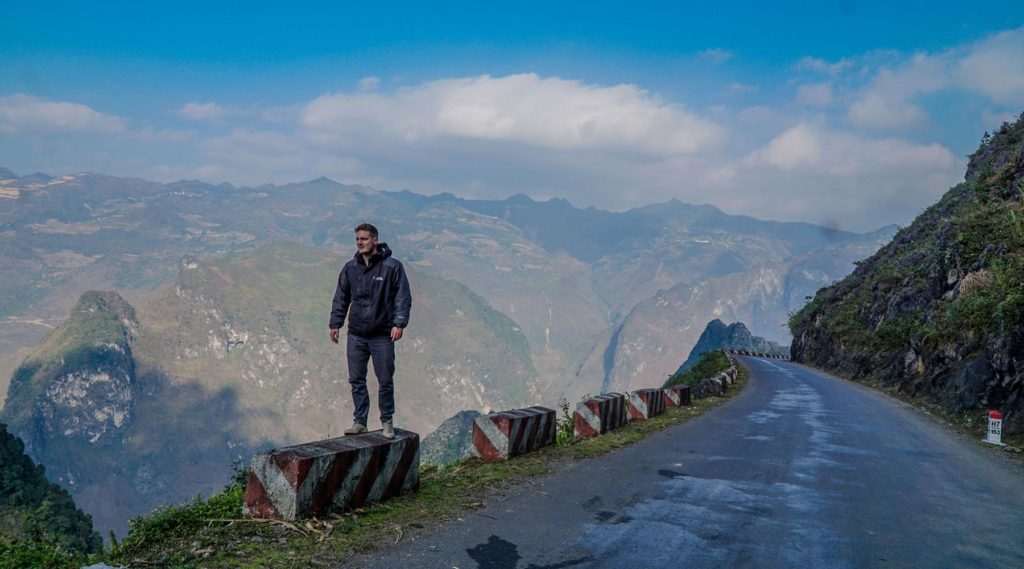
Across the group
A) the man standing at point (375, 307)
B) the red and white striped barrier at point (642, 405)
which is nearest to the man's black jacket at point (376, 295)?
the man standing at point (375, 307)

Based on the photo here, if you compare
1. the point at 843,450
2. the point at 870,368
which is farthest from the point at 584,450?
the point at 870,368

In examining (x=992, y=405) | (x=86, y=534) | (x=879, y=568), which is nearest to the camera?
(x=879, y=568)

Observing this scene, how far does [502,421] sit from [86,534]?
46.7m

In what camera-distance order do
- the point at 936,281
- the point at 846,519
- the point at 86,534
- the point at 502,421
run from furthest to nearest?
1. the point at 86,534
2. the point at 936,281
3. the point at 502,421
4. the point at 846,519

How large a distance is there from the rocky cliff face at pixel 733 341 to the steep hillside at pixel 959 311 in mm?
75030

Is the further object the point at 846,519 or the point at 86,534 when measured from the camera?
the point at 86,534

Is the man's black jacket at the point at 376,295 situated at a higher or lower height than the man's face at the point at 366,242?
lower

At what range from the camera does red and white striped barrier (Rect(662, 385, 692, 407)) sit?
58.5 ft

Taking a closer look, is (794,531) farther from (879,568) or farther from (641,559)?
(641,559)

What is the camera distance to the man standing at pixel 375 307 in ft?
24.9

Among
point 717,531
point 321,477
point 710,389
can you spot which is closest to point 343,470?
point 321,477

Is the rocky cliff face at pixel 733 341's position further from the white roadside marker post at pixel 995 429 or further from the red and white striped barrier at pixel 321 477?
the red and white striped barrier at pixel 321 477

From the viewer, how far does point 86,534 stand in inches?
1725

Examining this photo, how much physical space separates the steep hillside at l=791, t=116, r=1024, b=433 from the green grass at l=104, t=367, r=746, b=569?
11.9m
